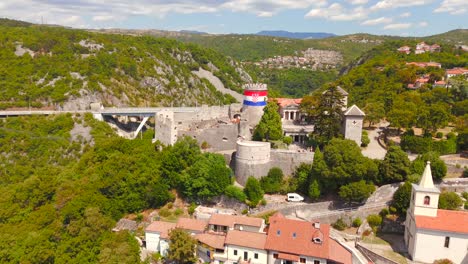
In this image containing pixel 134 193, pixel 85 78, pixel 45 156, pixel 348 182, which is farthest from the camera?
pixel 85 78

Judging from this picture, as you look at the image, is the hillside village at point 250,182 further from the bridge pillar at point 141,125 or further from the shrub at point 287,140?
the bridge pillar at point 141,125

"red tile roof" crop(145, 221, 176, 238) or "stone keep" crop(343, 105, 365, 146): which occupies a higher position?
"stone keep" crop(343, 105, 365, 146)

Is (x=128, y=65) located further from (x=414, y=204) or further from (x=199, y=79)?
(x=414, y=204)

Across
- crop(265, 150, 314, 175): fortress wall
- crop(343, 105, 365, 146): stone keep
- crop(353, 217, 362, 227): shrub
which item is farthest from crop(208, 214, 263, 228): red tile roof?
crop(343, 105, 365, 146): stone keep

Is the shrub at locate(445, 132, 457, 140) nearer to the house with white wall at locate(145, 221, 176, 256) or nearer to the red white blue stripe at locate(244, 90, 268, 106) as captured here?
the red white blue stripe at locate(244, 90, 268, 106)

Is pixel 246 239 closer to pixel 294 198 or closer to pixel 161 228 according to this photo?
pixel 161 228

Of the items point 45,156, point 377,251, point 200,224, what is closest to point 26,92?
point 45,156

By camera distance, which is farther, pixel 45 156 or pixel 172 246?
pixel 45 156
